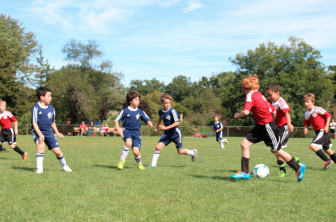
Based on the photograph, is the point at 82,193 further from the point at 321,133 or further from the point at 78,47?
the point at 78,47

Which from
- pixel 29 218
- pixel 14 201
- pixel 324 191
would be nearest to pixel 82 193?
Answer: pixel 14 201

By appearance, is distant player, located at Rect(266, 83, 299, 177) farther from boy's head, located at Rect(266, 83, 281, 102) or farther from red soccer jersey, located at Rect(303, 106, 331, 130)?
red soccer jersey, located at Rect(303, 106, 331, 130)

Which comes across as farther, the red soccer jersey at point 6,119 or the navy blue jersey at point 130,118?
the red soccer jersey at point 6,119

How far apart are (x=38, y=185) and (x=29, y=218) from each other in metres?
1.90

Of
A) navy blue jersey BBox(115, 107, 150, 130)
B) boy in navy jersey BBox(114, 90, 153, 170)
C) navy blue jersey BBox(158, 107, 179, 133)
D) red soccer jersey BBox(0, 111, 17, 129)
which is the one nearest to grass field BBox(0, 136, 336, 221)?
boy in navy jersey BBox(114, 90, 153, 170)

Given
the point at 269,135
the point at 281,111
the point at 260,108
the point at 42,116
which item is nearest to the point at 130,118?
the point at 42,116

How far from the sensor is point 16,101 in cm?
4103

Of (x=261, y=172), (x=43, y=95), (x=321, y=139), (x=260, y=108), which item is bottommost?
(x=261, y=172)

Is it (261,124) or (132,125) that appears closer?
(261,124)

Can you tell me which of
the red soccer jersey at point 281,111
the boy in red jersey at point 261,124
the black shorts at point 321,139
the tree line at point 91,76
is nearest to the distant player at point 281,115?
the red soccer jersey at point 281,111

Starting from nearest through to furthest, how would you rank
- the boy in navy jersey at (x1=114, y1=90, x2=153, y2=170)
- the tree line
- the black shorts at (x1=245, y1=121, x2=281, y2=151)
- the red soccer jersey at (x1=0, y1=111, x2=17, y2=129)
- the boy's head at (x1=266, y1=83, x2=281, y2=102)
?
1. the black shorts at (x1=245, y1=121, x2=281, y2=151)
2. the boy's head at (x1=266, y1=83, x2=281, y2=102)
3. the boy in navy jersey at (x1=114, y1=90, x2=153, y2=170)
4. the red soccer jersey at (x1=0, y1=111, x2=17, y2=129)
5. the tree line

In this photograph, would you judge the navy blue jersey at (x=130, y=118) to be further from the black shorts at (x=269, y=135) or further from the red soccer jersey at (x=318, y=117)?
the red soccer jersey at (x=318, y=117)

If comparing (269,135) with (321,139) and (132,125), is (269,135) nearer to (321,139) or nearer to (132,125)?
(321,139)

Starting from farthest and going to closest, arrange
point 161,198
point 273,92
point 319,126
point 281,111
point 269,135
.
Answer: point 319,126 < point 281,111 < point 273,92 < point 269,135 < point 161,198
